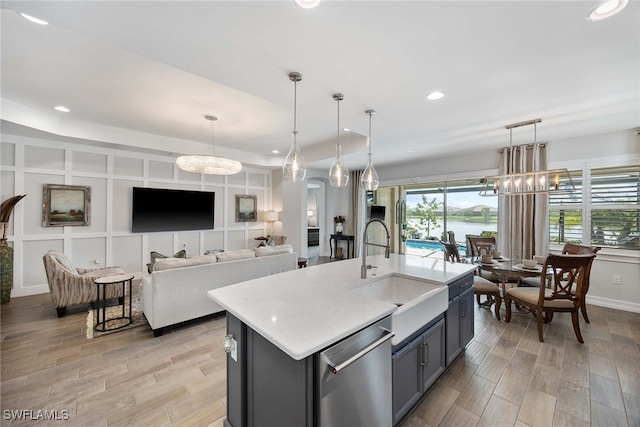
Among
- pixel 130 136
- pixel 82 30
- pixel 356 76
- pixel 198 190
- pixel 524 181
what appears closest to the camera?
pixel 82 30

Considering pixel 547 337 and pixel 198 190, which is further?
pixel 198 190

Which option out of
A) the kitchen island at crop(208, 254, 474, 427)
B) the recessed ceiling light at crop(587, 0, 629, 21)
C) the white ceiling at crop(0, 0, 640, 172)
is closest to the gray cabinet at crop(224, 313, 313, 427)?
the kitchen island at crop(208, 254, 474, 427)

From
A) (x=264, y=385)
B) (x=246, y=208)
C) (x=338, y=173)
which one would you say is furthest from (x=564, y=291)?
(x=246, y=208)

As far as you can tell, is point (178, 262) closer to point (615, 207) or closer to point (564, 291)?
point (564, 291)

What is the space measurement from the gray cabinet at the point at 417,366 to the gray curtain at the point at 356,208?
196 inches

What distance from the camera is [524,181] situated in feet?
11.4

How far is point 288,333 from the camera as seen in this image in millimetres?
1087

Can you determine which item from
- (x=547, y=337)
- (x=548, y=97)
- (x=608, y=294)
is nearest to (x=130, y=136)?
(x=548, y=97)

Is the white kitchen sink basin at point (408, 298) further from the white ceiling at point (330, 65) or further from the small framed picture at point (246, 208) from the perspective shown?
the small framed picture at point (246, 208)

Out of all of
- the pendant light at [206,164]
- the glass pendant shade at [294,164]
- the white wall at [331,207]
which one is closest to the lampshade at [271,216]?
the white wall at [331,207]

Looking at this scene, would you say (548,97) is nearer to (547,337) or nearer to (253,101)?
(547,337)

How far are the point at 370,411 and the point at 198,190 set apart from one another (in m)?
5.73

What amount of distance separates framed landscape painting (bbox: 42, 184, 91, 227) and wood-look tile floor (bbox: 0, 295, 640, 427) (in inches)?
74.6

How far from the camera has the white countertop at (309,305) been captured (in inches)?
42.1
